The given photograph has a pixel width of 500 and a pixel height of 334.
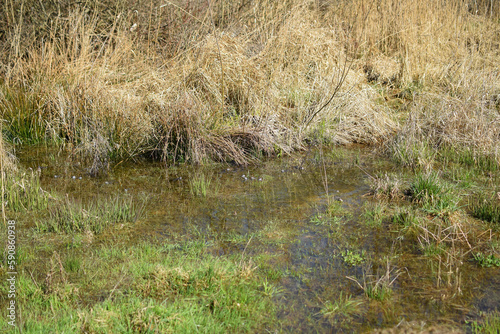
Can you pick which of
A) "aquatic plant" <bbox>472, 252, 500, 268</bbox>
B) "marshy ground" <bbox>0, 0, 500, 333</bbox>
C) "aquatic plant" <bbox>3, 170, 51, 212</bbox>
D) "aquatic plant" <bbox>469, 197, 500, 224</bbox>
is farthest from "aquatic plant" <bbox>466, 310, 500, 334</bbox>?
"aquatic plant" <bbox>3, 170, 51, 212</bbox>

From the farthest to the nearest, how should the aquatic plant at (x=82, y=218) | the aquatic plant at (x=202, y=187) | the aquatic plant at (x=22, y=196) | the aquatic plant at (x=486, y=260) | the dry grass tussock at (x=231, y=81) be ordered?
the dry grass tussock at (x=231, y=81)
the aquatic plant at (x=202, y=187)
the aquatic plant at (x=22, y=196)
the aquatic plant at (x=82, y=218)
the aquatic plant at (x=486, y=260)

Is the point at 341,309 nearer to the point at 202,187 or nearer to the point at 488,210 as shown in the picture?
the point at 488,210

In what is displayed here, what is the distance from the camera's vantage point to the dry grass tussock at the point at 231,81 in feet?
20.4

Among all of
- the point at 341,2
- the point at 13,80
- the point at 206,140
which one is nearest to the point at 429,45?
the point at 341,2

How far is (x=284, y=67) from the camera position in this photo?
8195mm

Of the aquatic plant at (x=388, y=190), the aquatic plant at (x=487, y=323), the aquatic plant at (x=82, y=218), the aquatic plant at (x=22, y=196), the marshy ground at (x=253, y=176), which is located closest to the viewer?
the aquatic plant at (x=487, y=323)

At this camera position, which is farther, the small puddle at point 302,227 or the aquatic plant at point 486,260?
the aquatic plant at point 486,260

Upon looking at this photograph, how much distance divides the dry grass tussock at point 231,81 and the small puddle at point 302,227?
401 mm

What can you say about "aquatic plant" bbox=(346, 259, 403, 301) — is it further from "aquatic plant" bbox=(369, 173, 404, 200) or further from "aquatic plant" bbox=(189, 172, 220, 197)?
"aquatic plant" bbox=(189, 172, 220, 197)

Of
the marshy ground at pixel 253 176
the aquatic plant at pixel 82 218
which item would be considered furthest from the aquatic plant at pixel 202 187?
the aquatic plant at pixel 82 218

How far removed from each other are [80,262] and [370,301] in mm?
2063

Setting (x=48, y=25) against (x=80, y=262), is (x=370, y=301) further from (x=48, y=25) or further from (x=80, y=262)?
(x=48, y=25)

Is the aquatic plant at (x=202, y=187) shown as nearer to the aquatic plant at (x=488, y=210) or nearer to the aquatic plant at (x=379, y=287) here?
the aquatic plant at (x=379, y=287)

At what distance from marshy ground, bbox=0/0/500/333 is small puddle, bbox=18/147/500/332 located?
2cm
